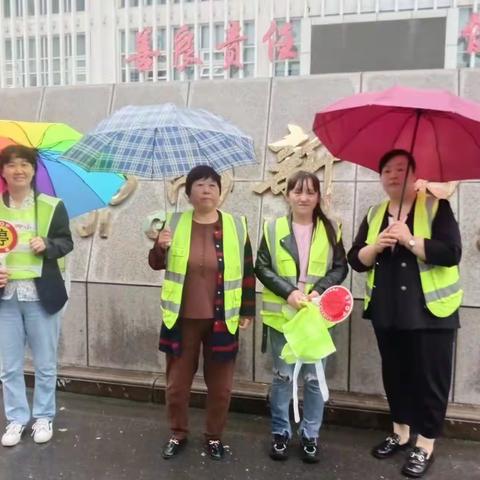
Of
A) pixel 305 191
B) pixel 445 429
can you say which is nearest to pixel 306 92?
pixel 305 191

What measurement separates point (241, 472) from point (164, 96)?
110 inches

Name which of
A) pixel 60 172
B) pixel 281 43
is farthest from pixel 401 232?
pixel 281 43

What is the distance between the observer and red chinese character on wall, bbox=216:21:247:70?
1706 centimetres

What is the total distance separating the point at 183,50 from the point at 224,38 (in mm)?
1409

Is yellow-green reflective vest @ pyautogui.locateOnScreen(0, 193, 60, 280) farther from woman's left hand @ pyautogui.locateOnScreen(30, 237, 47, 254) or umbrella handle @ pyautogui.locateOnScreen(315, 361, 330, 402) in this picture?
umbrella handle @ pyautogui.locateOnScreen(315, 361, 330, 402)

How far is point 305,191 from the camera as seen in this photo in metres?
2.72

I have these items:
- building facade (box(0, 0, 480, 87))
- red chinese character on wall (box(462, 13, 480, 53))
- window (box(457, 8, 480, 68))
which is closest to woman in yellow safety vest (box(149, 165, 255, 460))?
building facade (box(0, 0, 480, 87))

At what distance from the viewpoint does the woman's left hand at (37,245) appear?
9.46ft

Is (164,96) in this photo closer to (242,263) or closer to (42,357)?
(242,263)

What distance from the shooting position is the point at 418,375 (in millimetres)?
2734

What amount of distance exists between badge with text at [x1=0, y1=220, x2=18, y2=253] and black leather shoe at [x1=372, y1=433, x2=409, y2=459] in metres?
2.34

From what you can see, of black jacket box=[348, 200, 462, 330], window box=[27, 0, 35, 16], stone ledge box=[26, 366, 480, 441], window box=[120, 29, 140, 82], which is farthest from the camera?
window box=[27, 0, 35, 16]

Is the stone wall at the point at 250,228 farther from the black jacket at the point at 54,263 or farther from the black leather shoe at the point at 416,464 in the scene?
the black jacket at the point at 54,263

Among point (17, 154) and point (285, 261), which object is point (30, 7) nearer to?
point (17, 154)
